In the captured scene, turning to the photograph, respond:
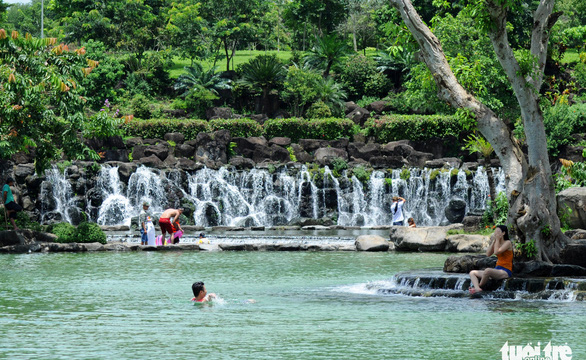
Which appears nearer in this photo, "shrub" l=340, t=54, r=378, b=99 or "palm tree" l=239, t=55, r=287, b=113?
"palm tree" l=239, t=55, r=287, b=113

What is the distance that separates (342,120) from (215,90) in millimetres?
11485

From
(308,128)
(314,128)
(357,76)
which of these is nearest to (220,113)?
(308,128)

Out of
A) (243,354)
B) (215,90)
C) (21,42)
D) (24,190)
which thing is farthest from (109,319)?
(215,90)

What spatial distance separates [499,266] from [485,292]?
743mm

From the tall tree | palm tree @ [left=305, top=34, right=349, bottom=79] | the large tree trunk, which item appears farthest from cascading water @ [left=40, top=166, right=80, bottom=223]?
the large tree trunk

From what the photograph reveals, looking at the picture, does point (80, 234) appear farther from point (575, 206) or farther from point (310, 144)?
point (310, 144)

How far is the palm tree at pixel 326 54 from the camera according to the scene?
58781 millimetres

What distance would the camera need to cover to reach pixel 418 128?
48.1 m

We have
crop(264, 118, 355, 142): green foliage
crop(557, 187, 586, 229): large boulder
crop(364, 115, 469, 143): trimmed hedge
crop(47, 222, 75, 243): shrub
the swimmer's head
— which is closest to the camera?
the swimmer's head

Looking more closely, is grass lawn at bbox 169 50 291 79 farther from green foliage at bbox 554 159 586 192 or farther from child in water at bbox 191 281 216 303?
child in water at bbox 191 281 216 303

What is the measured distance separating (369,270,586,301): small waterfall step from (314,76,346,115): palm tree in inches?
1455

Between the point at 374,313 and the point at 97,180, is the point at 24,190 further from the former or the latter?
A: the point at 374,313

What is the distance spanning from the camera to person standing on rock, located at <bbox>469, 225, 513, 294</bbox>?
586 inches

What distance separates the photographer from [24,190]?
127ft
